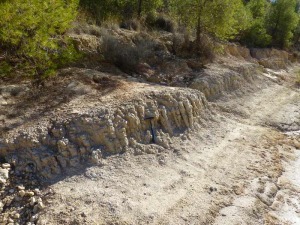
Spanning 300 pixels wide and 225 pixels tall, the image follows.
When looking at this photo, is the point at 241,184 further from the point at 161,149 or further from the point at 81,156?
the point at 81,156

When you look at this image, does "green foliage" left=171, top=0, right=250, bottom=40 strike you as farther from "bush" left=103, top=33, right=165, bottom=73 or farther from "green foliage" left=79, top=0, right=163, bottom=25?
"bush" left=103, top=33, right=165, bottom=73

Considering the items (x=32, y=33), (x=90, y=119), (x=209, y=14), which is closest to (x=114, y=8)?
(x=209, y=14)

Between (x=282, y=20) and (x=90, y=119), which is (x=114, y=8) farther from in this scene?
(x=282, y=20)

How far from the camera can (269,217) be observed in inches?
226

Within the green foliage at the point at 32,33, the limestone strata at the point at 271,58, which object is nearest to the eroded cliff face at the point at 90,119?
the green foliage at the point at 32,33

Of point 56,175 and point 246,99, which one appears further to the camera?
point 246,99

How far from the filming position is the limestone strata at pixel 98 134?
223 inches

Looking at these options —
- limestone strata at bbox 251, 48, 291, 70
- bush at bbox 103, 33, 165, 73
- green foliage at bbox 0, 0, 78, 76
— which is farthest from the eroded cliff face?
limestone strata at bbox 251, 48, 291, 70

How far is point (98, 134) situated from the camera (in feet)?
20.6

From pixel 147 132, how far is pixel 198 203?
208cm

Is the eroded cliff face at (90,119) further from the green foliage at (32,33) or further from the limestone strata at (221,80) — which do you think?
the limestone strata at (221,80)

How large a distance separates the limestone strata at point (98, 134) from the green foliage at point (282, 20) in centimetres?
1718

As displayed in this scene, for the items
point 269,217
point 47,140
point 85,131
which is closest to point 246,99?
point 269,217

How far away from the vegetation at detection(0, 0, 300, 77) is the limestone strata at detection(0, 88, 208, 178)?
1.63 metres
